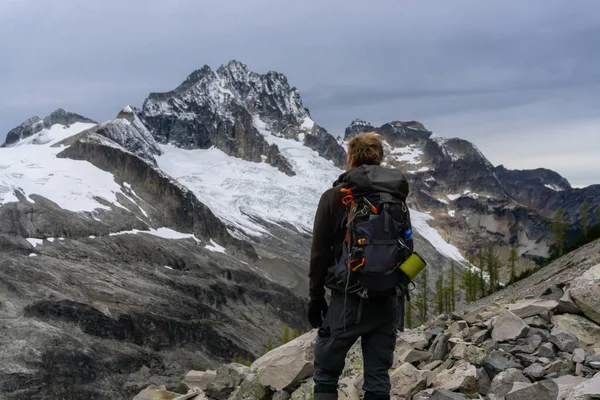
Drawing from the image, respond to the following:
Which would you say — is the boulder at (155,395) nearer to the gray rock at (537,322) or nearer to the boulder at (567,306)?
the gray rock at (537,322)

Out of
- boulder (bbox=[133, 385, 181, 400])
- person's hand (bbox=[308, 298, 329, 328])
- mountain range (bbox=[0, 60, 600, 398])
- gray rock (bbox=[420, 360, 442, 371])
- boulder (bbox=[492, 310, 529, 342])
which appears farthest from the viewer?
mountain range (bbox=[0, 60, 600, 398])

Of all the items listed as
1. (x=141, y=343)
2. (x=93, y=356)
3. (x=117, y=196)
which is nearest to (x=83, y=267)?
(x=141, y=343)

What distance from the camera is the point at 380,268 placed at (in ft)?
22.2

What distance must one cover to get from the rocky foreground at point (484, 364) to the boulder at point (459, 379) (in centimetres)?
2

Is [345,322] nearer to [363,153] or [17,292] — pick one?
[363,153]

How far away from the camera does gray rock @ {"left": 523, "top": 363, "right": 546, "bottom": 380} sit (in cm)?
884

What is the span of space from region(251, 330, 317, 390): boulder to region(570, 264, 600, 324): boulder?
17.9ft

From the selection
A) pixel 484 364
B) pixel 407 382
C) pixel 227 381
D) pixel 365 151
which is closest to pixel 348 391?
pixel 407 382

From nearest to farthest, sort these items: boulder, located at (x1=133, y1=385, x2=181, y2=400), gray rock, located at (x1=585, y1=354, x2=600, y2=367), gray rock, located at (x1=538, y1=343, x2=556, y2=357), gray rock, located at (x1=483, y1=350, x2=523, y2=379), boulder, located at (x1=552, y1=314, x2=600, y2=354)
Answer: gray rock, located at (x1=585, y1=354, x2=600, y2=367), gray rock, located at (x1=483, y1=350, x2=523, y2=379), gray rock, located at (x1=538, y1=343, x2=556, y2=357), boulder, located at (x1=552, y1=314, x2=600, y2=354), boulder, located at (x1=133, y1=385, x2=181, y2=400)

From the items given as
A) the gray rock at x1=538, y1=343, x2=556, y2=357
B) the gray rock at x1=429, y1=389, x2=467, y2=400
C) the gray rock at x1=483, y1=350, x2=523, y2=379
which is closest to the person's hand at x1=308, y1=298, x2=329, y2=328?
the gray rock at x1=429, y1=389, x2=467, y2=400

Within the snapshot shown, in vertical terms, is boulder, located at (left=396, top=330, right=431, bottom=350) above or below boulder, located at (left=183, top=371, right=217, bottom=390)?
above

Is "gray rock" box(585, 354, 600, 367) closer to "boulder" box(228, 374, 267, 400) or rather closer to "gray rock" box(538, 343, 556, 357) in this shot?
"gray rock" box(538, 343, 556, 357)

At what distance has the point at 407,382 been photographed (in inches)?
393

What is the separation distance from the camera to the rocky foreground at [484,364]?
8.70 m
